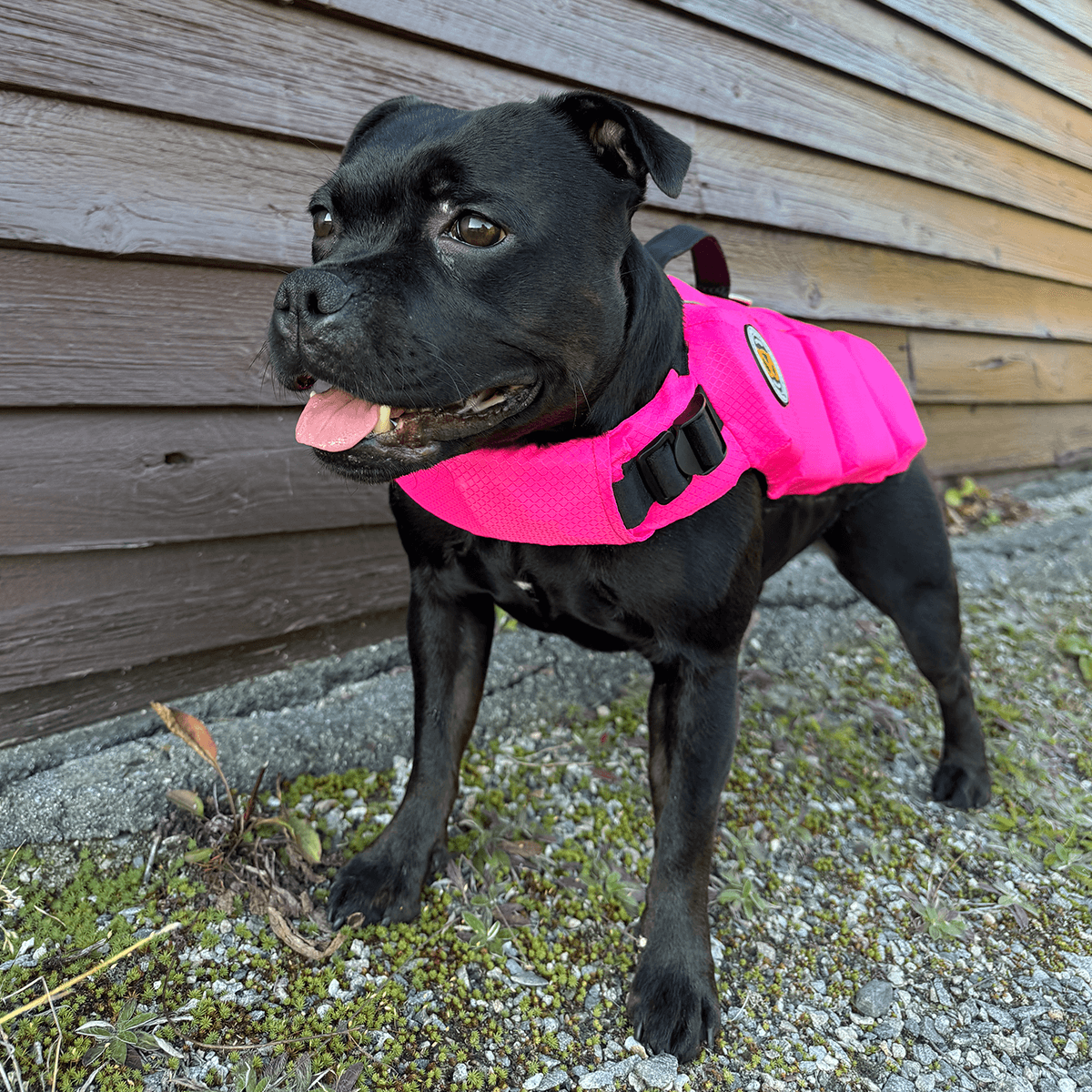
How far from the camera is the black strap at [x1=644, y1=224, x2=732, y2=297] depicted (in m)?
2.15

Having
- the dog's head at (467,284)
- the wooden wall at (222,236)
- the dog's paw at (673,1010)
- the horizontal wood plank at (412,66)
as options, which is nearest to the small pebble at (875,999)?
the dog's paw at (673,1010)

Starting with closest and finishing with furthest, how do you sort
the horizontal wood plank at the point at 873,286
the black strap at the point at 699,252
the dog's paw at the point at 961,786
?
the black strap at the point at 699,252, the dog's paw at the point at 961,786, the horizontal wood plank at the point at 873,286

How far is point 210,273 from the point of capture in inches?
100.0

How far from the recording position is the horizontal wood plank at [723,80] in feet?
9.29

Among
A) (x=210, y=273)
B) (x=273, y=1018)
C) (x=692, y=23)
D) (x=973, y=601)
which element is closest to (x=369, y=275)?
(x=210, y=273)

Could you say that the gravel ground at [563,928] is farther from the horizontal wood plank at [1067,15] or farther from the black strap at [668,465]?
the horizontal wood plank at [1067,15]

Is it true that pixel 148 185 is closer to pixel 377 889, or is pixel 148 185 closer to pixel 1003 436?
pixel 377 889

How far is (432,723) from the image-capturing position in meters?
2.14

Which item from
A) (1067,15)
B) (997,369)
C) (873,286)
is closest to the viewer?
(873,286)

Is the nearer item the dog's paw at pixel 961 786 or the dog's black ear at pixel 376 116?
the dog's black ear at pixel 376 116

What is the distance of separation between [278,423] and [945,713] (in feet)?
7.98

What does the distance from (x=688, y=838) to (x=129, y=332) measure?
80.3 inches

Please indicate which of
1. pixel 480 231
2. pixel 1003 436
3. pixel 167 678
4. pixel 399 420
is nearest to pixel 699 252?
pixel 480 231

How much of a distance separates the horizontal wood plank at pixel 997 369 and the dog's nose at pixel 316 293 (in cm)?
A: 413
